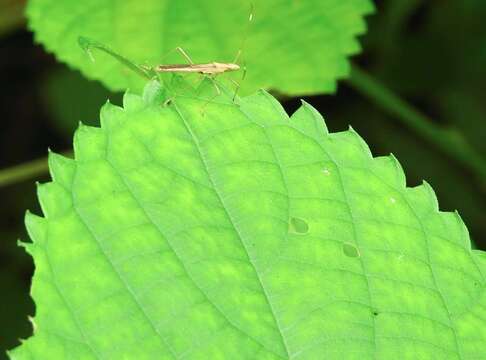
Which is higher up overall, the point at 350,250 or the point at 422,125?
the point at 422,125

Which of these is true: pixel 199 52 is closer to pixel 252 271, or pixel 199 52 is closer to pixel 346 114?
pixel 252 271

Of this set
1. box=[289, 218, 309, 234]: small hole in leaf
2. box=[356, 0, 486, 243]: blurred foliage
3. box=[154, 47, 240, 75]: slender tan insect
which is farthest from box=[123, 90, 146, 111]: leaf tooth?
box=[356, 0, 486, 243]: blurred foliage

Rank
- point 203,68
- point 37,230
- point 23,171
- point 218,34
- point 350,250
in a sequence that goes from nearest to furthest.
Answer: point 37,230
point 350,250
point 203,68
point 218,34
point 23,171

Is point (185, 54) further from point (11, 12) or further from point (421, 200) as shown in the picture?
point (11, 12)

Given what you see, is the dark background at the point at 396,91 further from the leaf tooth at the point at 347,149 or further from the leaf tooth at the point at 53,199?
the leaf tooth at the point at 53,199

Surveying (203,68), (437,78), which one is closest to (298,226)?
(203,68)

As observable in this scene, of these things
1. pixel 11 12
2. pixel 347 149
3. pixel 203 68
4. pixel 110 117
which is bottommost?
pixel 347 149
